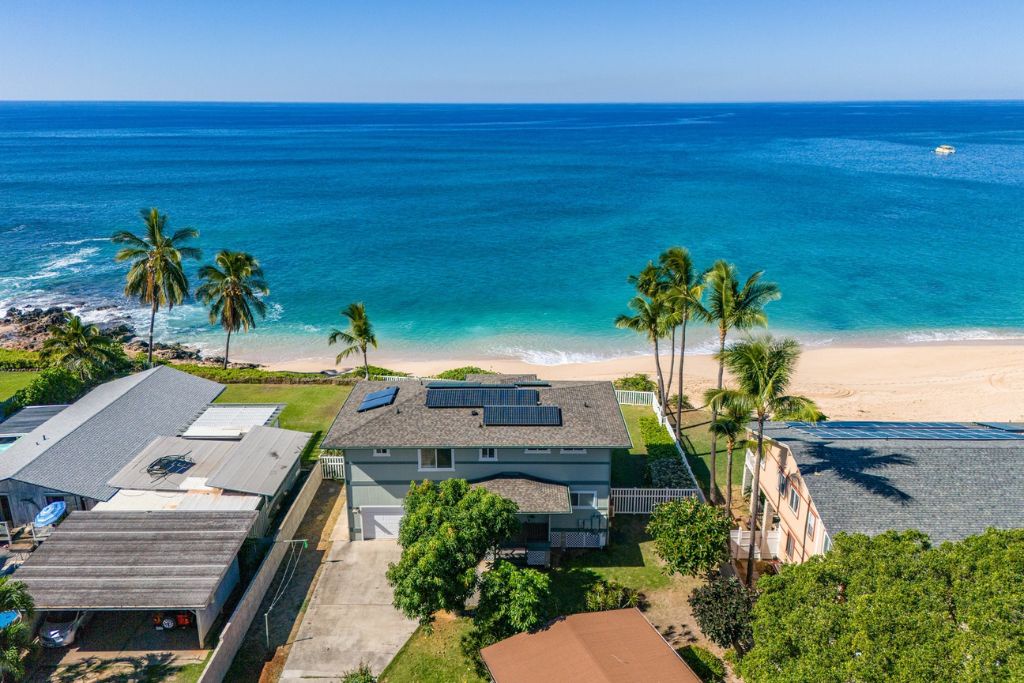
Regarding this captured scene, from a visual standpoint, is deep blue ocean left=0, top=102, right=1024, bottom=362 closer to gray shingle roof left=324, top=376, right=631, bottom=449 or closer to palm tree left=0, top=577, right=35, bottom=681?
gray shingle roof left=324, top=376, right=631, bottom=449

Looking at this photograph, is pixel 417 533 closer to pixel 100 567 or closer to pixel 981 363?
pixel 100 567

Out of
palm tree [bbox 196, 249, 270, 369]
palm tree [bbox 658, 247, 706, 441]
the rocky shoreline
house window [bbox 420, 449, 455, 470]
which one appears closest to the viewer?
house window [bbox 420, 449, 455, 470]

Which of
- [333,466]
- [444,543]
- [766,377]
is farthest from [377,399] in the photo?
[766,377]

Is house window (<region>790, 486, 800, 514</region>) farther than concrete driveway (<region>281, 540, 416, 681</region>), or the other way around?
house window (<region>790, 486, 800, 514</region>)

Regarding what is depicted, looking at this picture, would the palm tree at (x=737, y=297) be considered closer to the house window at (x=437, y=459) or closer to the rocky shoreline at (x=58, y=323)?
the house window at (x=437, y=459)

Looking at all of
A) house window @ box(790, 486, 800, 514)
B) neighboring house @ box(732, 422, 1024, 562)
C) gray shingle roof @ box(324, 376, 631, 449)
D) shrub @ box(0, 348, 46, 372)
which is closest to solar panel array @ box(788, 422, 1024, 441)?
neighboring house @ box(732, 422, 1024, 562)

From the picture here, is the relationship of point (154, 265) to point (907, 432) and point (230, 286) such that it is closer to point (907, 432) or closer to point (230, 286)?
point (230, 286)
